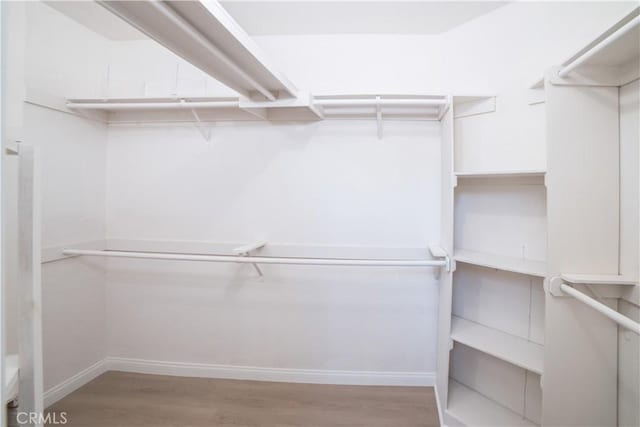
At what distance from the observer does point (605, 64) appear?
131 centimetres

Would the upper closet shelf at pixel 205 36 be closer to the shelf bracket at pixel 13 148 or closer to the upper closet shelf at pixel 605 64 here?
the shelf bracket at pixel 13 148

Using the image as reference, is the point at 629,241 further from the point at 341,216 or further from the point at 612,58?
the point at 341,216

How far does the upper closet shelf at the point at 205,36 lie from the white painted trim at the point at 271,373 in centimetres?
200

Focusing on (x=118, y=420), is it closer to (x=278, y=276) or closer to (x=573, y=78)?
(x=278, y=276)

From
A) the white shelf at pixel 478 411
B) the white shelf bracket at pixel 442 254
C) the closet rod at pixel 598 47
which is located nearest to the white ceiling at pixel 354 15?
the closet rod at pixel 598 47

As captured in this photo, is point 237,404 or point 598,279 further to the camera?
point 237,404

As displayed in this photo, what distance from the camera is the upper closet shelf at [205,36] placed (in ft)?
3.21

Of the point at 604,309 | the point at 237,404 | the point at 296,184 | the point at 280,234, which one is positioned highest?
the point at 296,184

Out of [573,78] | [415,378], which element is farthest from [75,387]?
[573,78]

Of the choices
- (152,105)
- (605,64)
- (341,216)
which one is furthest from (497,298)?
(152,105)

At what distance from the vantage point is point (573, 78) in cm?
133

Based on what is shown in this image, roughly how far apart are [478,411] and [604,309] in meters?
1.08

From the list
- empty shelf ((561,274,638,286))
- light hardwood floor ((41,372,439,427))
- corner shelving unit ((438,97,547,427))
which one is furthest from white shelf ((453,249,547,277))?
light hardwood floor ((41,372,439,427))

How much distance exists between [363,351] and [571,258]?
1.40 metres
